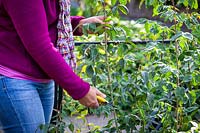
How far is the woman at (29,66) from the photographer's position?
1.84 metres

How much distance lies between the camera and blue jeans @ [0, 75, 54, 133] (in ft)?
6.43

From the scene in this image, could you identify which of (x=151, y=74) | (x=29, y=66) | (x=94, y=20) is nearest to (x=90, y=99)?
(x=29, y=66)

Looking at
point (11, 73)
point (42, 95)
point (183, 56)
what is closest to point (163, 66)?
point (183, 56)

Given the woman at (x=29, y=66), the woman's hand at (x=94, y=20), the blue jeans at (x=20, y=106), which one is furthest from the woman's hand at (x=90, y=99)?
the woman's hand at (x=94, y=20)

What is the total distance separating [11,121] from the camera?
200 centimetres

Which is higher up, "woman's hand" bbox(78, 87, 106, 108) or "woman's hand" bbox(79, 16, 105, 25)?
"woman's hand" bbox(79, 16, 105, 25)

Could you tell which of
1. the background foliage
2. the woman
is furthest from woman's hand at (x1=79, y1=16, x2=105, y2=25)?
the woman

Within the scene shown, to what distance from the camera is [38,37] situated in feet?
6.03

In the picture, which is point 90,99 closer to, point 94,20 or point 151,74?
point 94,20

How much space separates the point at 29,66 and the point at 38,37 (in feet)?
0.60

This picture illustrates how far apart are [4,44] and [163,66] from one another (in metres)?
0.79

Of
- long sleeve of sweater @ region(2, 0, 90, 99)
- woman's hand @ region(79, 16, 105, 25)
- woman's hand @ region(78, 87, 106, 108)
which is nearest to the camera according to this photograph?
long sleeve of sweater @ region(2, 0, 90, 99)

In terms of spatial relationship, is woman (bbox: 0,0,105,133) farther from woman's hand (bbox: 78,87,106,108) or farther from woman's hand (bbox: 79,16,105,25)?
woman's hand (bbox: 79,16,105,25)

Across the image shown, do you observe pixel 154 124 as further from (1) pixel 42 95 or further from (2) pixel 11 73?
(2) pixel 11 73
